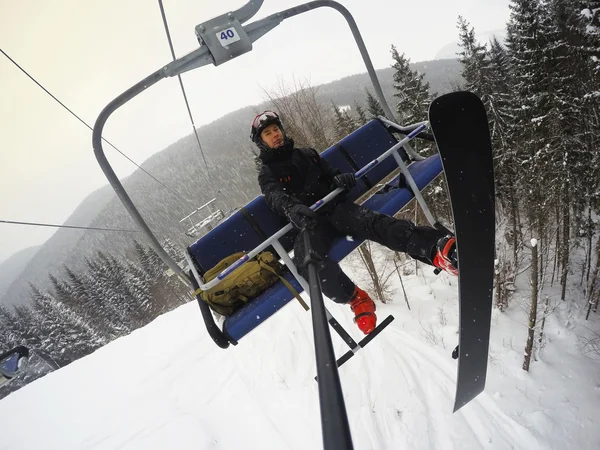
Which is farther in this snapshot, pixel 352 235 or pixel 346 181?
pixel 352 235

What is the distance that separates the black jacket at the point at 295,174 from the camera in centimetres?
339

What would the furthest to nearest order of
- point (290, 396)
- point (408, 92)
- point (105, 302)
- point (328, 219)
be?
point (105, 302) < point (408, 92) < point (290, 396) < point (328, 219)

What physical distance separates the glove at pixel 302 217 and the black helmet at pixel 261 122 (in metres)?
1.26

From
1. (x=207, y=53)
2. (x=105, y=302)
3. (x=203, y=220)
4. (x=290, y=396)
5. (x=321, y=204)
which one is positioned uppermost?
(x=207, y=53)

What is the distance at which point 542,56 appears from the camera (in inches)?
484

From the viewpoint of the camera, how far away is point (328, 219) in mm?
3225

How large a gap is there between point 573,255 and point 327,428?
71.2 feet

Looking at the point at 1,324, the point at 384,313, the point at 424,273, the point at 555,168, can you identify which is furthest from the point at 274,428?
the point at 1,324

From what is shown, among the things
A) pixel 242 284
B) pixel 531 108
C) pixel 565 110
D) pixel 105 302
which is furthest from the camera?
pixel 105 302

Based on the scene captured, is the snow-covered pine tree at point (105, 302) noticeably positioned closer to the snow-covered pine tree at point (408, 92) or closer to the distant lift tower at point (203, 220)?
the distant lift tower at point (203, 220)

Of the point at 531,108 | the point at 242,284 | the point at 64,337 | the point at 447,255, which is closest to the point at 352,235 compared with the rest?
the point at 447,255

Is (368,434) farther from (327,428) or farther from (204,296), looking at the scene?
(327,428)

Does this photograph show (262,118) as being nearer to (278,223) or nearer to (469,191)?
(278,223)

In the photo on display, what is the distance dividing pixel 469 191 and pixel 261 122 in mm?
2324
